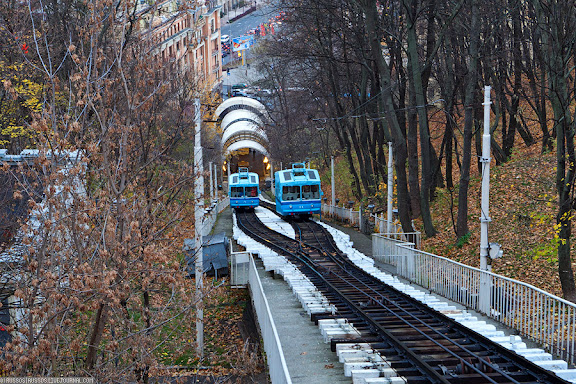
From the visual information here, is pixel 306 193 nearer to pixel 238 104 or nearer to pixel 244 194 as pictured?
pixel 244 194

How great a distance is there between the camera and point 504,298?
13.7 m

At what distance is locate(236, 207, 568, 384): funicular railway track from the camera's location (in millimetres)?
9625

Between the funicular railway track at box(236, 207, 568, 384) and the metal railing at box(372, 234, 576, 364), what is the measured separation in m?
1.38

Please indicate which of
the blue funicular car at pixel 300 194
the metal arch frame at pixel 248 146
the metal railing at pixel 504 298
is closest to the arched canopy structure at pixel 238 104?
the metal arch frame at pixel 248 146

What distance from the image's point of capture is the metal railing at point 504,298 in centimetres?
1130

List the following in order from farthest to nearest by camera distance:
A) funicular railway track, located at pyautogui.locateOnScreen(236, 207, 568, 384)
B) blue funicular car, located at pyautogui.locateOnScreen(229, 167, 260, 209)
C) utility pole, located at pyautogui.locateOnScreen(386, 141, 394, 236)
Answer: blue funicular car, located at pyautogui.locateOnScreen(229, 167, 260, 209) < utility pole, located at pyautogui.locateOnScreen(386, 141, 394, 236) < funicular railway track, located at pyautogui.locateOnScreen(236, 207, 568, 384)

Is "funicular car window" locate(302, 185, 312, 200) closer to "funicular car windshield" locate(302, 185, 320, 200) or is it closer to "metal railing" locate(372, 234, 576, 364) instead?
"funicular car windshield" locate(302, 185, 320, 200)

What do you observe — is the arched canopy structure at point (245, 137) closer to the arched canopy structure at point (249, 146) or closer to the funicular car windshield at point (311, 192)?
the arched canopy structure at point (249, 146)

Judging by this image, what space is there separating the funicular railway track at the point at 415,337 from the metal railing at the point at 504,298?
54.2 inches

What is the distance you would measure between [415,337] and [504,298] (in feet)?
9.55

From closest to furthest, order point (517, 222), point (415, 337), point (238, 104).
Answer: point (415, 337) < point (517, 222) < point (238, 104)

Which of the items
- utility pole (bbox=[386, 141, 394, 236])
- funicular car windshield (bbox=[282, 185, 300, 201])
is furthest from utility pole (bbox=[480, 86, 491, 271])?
funicular car windshield (bbox=[282, 185, 300, 201])

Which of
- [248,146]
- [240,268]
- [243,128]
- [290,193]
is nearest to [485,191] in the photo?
[240,268]

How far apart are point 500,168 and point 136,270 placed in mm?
25282
